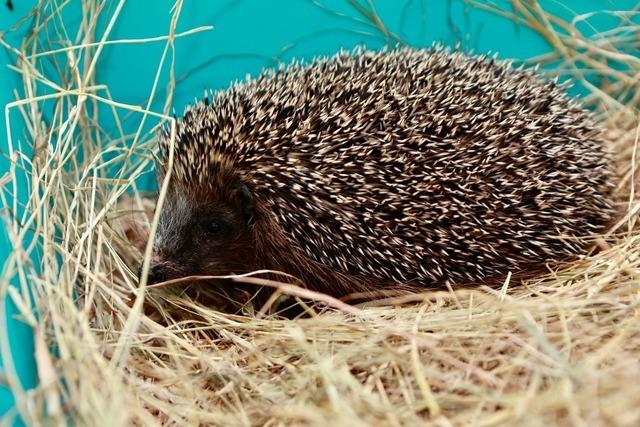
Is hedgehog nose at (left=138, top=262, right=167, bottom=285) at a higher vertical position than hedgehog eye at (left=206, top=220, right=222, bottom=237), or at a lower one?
lower

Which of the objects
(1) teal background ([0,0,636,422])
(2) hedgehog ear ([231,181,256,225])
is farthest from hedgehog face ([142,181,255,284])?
(1) teal background ([0,0,636,422])

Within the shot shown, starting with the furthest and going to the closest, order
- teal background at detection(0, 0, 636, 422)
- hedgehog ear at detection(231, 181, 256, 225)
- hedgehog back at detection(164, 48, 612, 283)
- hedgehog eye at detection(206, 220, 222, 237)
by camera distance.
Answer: teal background at detection(0, 0, 636, 422) → hedgehog eye at detection(206, 220, 222, 237) → hedgehog ear at detection(231, 181, 256, 225) → hedgehog back at detection(164, 48, 612, 283)

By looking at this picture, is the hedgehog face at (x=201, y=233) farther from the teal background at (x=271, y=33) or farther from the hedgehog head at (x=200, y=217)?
the teal background at (x=271, y=33)

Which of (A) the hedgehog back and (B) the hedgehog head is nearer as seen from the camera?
(A) the hedgehog back

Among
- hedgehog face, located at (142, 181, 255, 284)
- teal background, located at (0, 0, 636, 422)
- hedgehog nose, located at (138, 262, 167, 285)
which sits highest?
teal background, located at (0, 0, 636, 422)

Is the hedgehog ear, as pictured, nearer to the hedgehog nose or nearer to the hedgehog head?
the hedgehog head

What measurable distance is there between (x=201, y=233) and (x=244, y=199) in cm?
25

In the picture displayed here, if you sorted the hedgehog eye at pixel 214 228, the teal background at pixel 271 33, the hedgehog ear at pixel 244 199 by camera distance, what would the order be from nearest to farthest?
the hedgehog ear at pixel 244 199 < the hedgehog eye at pixel 214 228 < the teal background at pixel 271 33

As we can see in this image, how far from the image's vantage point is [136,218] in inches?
139

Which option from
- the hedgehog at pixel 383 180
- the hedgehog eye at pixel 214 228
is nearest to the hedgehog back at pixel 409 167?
the hedgehog at pixel 383 180

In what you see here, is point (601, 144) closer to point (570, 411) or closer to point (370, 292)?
point (370, 292)

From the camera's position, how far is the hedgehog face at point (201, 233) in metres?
2.91

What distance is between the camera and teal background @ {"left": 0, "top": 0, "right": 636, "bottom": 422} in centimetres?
351

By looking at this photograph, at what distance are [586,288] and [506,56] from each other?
1.62m
